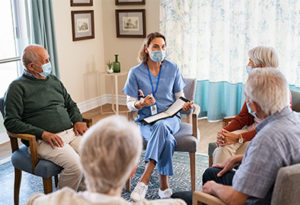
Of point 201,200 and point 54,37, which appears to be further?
point 54,37

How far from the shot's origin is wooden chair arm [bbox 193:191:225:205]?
170 cm

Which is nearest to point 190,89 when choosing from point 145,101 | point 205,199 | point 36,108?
point 145,101

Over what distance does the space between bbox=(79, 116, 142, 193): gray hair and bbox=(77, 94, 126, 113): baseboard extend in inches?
158

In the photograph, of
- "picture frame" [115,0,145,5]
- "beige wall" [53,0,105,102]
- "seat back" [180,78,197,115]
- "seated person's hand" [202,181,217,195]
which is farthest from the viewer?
"picture frame" [115,0,145,5]

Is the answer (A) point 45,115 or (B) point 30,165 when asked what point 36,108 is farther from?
(B) point 30,165

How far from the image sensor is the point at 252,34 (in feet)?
14.0

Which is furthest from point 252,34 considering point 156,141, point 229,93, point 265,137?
point 265,137

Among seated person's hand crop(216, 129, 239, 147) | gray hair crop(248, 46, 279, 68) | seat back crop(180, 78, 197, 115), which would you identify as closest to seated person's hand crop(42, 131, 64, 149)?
seated person's hand crop(216, 129, 239, 147)

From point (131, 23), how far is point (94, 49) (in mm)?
677

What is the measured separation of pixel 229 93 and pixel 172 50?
0.91 m

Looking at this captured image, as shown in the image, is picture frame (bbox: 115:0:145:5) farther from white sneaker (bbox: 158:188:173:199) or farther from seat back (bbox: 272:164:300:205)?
seat back (bbox: 272:164:300:205)

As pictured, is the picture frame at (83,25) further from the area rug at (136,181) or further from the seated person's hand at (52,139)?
the seated person's hand at (52,139)

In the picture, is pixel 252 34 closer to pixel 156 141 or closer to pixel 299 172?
pixel 156 141

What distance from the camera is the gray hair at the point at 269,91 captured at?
5.27ft
